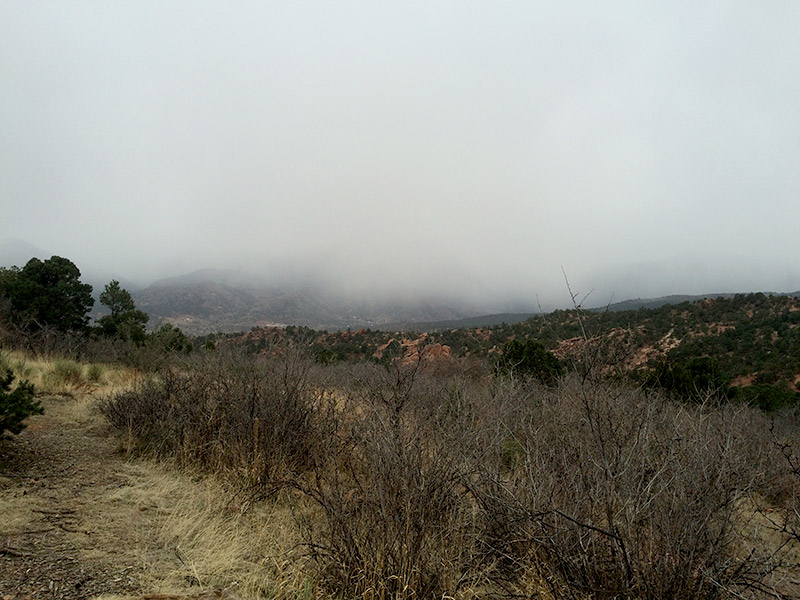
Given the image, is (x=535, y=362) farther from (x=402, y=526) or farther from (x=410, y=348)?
(x=402, y=526)

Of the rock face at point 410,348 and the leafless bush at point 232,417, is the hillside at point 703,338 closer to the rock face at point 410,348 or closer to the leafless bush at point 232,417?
the leafless bush at point 232,417

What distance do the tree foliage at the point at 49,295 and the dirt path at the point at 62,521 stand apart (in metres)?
15.3

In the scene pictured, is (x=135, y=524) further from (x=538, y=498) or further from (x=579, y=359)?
(x=579, y=359)

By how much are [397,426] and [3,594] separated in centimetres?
306

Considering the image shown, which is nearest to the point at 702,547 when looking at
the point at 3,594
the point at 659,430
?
the point at 659,430

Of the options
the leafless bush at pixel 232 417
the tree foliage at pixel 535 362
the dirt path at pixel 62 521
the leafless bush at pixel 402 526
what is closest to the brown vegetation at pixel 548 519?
the leafless bush at pixel 402 526

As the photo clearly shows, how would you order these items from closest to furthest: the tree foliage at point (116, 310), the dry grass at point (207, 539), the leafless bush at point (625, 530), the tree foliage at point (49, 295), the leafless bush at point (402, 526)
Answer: the leafless bush at point (625, 530) → the leafless bush at point (402, 526) → the dry grass at point (207, 539) → the tree foliage at point (49, 295) → the tree foliage at point (116, 310)

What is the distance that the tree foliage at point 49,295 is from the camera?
59.3 feet

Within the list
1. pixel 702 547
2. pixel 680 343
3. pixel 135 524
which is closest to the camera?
pixel 702 547

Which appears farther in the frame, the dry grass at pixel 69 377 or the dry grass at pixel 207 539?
the dry grass at pixel 69 377

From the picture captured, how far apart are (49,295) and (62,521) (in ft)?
66.8

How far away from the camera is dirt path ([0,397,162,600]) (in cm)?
301

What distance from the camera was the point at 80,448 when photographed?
6.34m

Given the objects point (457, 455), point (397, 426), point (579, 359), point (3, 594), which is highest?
point (579, 359)
